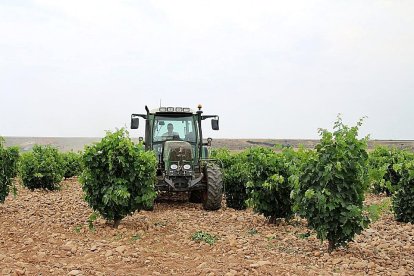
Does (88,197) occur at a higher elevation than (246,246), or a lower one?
A: higher

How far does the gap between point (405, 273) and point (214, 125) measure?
7.10 metres

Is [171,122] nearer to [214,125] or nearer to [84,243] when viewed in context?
[214,125]

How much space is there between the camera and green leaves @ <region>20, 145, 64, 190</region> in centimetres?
1859

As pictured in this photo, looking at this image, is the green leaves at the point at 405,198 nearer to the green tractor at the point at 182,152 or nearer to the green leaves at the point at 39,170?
the green tractor at the point at 182,152

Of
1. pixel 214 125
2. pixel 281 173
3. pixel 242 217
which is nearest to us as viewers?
pixel 281 173

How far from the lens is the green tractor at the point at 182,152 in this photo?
41.1ft

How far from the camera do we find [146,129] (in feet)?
44.9

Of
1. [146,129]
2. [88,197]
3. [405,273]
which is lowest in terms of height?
[405,273]

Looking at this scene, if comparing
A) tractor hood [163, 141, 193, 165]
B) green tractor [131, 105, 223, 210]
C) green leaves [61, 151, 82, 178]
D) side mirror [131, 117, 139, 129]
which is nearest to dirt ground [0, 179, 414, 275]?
green tractor [131, 105, 223, 210]

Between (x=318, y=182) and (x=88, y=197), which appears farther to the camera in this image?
(x=88, y=197)

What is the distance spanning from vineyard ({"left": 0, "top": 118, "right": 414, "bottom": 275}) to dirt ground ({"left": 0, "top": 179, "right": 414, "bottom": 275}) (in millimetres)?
20

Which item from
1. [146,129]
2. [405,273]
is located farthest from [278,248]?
[146,129]

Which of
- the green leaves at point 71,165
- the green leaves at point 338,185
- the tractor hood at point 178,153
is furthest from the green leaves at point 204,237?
the green leaves at point 71,165

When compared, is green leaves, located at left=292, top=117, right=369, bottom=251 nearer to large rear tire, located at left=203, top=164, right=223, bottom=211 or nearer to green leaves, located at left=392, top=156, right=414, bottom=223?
green leaves, located at left=392, top=156, right=414, bottom=223
